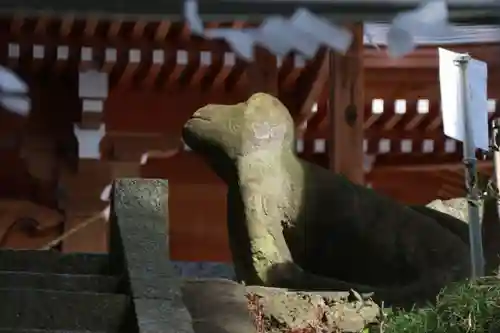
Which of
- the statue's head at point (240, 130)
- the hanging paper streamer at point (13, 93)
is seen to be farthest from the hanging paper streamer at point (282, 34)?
the statue's head at point (240, 130)

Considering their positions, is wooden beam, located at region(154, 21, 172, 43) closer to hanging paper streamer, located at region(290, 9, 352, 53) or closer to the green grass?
hanging paper streamer, located at region(290, 9, 352, 53)

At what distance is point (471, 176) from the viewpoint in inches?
83.3

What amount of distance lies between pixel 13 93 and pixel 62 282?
7.60 feet

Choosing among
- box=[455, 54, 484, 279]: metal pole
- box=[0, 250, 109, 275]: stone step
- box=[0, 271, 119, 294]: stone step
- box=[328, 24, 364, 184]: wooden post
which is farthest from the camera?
box=[328, 24, 364, 184]: wooden post

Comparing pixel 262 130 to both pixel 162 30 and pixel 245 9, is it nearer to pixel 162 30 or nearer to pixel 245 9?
pixel 245 9

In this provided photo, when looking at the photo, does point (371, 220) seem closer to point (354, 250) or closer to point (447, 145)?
point (354, 250)

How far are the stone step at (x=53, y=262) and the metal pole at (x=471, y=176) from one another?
101cm

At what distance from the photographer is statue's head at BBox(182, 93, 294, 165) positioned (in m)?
3.03

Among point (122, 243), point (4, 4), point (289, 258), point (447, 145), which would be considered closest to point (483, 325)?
point (122, 243)

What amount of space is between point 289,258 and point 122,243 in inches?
27.6

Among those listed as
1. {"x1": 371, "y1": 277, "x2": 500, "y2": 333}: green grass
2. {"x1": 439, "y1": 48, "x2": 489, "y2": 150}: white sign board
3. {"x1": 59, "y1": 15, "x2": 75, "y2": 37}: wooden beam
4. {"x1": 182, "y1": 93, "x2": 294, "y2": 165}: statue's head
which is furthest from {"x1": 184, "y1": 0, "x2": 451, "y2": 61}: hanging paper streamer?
{"x1": 371, "y1": 277, "x2": 500, "y2": 333}: green grass

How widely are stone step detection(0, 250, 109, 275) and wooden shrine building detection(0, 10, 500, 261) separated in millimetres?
1752

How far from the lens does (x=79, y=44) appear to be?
14.1 feet

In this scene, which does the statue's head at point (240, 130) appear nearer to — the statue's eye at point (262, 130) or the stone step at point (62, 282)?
the statue's eye at point (262, 130)
